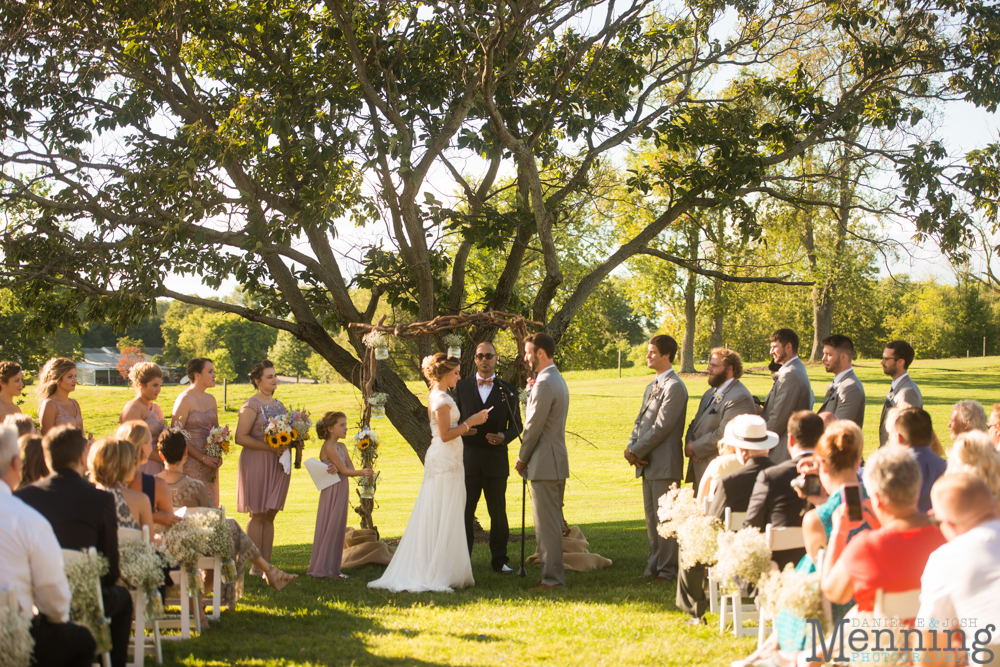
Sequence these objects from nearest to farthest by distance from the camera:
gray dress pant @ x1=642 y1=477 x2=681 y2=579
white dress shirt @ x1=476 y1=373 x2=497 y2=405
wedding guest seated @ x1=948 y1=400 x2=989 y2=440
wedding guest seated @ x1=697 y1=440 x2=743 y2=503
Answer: wedding guest seated @ x1=948 y1=400 x2=989 y2=440 < wedding guest seated @ x1=697 y1=440 x2=743 y2=503 < gray dress pant @ x1=642 y1=477 x2=681 y2=579 < white dress shirt @ x1=476 y1=373 x2=497 y2=405

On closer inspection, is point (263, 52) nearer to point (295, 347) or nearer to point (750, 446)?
point (750, 446)

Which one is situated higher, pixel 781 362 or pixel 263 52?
pixel 263 52

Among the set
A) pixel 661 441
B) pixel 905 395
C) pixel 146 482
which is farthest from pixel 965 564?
pixel 146 482

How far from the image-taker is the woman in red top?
376 centimetres

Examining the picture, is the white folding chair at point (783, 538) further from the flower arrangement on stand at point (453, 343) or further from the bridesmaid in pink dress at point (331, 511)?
the bridesmaid in pink dress at point (331, 511)

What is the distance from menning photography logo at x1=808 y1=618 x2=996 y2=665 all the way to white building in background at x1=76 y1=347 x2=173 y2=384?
94.8m

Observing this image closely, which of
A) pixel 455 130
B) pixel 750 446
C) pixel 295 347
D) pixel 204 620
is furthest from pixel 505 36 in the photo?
pixel 295 347

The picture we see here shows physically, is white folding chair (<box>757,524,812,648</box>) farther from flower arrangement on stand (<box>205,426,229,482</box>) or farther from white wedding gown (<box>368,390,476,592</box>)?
flower arrangement on stand (<box>205,426,229,482</box>)

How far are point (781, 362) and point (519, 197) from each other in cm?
486

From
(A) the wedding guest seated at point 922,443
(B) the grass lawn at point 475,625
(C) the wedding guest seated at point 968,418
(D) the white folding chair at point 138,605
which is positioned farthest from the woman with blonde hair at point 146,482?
(C) the wedding guest seated at point 968,418

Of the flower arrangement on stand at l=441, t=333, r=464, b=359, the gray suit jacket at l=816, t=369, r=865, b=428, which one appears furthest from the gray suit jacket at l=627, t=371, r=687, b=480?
the flower arrangement on stand at l=441, t=333, r=464, b=359

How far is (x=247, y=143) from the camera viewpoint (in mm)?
9383

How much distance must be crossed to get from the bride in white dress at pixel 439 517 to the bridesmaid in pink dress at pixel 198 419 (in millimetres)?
2052

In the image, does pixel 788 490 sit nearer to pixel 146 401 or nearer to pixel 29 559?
pixel 29 559
